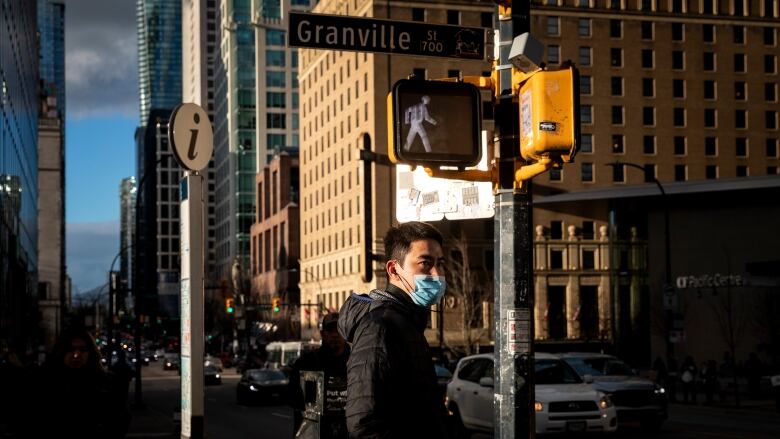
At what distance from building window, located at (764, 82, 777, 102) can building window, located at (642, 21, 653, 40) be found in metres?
11.7

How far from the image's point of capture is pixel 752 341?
67.2 metres

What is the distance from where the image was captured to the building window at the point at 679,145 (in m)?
98.9

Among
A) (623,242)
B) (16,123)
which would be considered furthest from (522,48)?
(623,242)

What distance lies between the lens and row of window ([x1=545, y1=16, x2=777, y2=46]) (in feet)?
320

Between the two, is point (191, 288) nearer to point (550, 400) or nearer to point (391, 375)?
point (391, 375)

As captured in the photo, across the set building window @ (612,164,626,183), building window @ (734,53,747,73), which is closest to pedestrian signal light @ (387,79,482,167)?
building window @ (612,164,626,183)

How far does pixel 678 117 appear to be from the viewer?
99688 millimetres

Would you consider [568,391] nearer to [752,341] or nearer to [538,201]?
[752,341]

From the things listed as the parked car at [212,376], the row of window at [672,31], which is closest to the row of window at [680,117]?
the row of window at [672,31]

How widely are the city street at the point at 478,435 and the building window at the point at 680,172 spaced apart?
62.0 metres

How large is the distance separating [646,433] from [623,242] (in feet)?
211

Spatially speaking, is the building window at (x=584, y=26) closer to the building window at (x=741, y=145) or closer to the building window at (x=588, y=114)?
the building window at (x=588, y=114)

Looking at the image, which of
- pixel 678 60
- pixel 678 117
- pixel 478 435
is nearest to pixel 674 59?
pixel 678 60

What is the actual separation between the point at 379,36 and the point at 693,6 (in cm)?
9786
